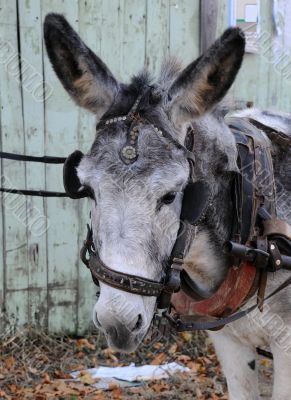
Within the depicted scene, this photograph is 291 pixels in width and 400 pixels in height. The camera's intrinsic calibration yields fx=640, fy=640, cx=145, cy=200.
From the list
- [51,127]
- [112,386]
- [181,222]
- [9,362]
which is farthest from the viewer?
[51,127]

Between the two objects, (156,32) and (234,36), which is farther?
(156,32)

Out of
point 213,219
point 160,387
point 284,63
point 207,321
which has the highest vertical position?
point 284,63

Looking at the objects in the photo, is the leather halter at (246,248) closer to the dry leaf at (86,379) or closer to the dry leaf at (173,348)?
the dry leaf at (86,379)

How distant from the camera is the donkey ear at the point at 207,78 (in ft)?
8.09

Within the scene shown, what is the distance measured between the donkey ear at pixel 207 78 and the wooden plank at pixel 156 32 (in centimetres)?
274

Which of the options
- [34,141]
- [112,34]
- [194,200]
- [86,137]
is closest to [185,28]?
[112,34]

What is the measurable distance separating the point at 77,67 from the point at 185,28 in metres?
3.00

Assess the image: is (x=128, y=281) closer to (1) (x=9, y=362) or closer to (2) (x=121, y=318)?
(2) (x=121, y=318)

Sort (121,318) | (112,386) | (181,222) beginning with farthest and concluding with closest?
(112,386)
(181,222)
(121,318)

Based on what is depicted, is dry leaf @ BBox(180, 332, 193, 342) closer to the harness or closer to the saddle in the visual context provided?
the harness

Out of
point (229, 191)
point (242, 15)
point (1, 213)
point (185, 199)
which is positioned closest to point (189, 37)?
point (242, 15)

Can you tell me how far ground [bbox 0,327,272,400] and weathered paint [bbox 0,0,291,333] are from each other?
0.16 meters

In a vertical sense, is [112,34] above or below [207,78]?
above

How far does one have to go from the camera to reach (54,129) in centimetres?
510
